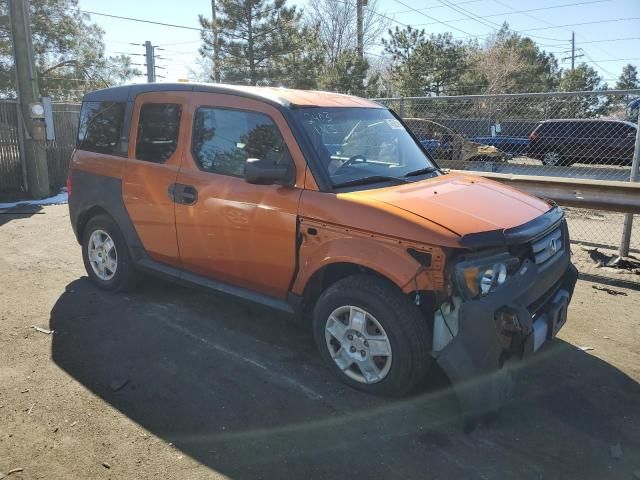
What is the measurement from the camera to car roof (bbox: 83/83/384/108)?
382cm

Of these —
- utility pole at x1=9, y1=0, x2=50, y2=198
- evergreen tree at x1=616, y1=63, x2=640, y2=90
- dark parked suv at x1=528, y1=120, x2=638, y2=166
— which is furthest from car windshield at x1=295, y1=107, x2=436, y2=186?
evergreen tree at x1=616, y1=63, x2=640, y2=90

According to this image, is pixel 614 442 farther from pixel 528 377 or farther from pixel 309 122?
pixel 309 122

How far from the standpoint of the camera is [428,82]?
29938 millimetres

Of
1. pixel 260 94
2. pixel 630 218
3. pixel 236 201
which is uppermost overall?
pixel 260 94

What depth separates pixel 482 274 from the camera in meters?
2.91

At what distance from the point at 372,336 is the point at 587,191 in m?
3.93

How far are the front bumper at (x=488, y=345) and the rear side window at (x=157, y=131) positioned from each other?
2751 millimetres

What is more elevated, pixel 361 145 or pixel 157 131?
pixel 157 131

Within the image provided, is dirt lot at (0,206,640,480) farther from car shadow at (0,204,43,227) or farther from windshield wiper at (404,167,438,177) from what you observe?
car shadow at (0,204,43,227)

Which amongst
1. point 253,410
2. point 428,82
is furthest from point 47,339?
point 428,82

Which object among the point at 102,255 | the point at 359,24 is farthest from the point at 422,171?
the point at 359,24

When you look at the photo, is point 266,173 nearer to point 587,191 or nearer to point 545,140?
point 587,191

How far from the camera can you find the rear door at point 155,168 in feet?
14.0

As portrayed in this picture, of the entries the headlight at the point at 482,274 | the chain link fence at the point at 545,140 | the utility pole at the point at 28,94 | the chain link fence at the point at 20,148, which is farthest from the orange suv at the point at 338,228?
the utility pole at the point at 28,94
